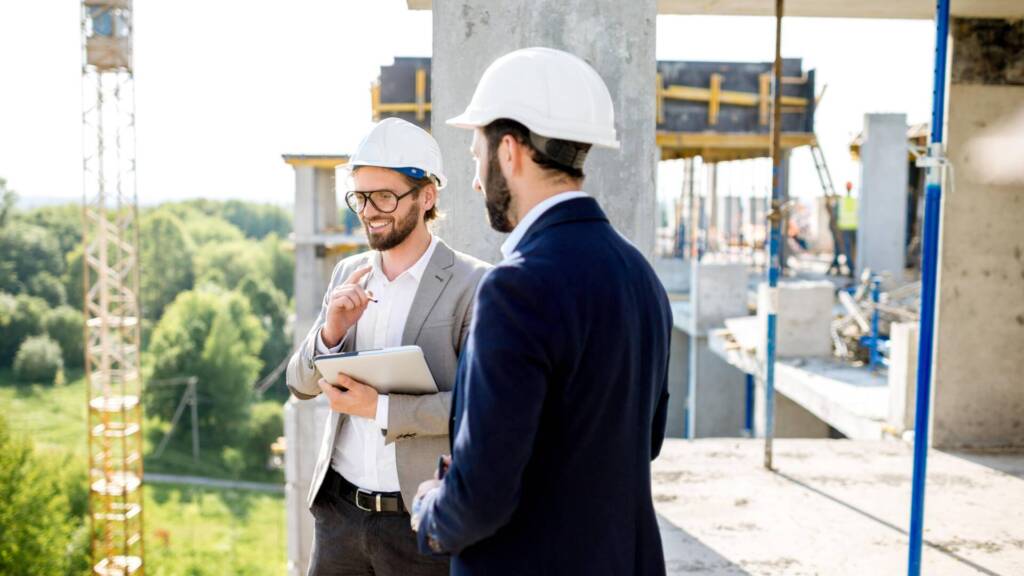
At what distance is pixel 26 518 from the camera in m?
30.9

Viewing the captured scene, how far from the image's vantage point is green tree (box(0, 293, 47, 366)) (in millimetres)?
68188

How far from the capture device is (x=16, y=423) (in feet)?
196

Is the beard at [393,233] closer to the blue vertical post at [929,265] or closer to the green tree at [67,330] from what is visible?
the blue vertical post at [929,265]

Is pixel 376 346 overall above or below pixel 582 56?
below

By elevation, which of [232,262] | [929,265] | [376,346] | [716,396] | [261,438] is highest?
[929,265]

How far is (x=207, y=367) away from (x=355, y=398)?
197 feet

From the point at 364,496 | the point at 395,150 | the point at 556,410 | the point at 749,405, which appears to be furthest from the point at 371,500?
the point at 749,405

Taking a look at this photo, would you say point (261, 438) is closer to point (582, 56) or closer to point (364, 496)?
point (582, 56)

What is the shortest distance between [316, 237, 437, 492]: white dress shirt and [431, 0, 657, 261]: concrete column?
840 mm

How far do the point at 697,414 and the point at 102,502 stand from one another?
1023 inches

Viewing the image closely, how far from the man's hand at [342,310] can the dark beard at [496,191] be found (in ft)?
3.06

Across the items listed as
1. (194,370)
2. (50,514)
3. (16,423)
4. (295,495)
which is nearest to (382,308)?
(295,495)

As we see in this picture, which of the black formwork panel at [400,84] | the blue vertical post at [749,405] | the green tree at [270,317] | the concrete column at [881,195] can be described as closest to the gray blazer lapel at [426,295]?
the blue vertical post at [749,405]

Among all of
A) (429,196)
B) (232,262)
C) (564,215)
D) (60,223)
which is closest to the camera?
(564,215)
